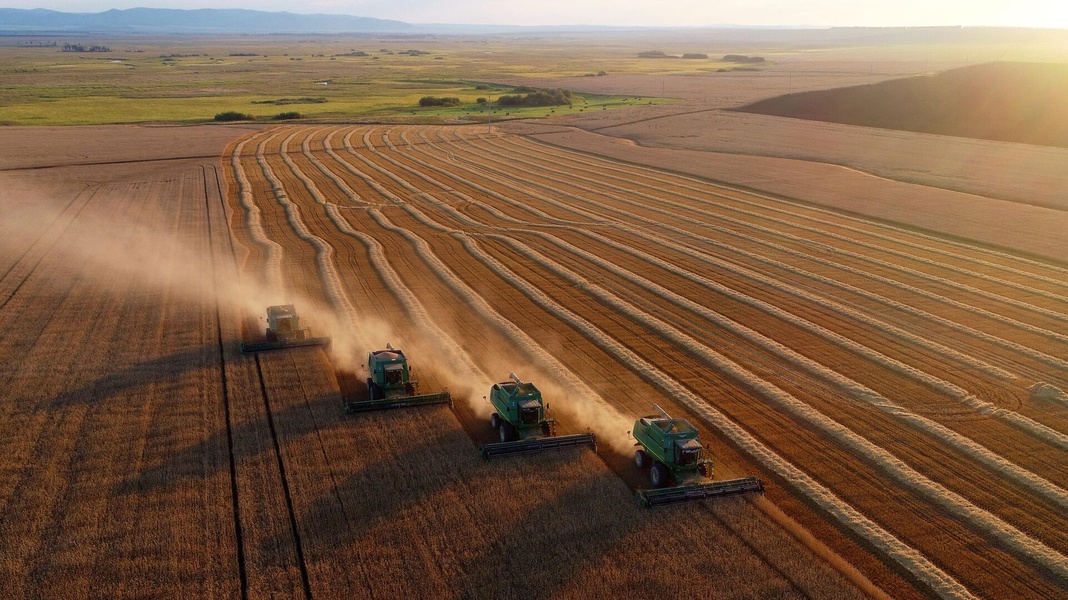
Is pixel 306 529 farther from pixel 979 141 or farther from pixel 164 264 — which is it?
pixel 979 141

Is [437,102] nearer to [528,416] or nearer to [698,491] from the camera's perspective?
[528,416]

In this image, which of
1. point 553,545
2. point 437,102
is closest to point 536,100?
point 437,102

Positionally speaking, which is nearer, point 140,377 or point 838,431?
point 838,431

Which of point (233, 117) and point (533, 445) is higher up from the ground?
point (233, 117)

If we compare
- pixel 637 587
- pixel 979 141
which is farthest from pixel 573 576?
pixel 979 141

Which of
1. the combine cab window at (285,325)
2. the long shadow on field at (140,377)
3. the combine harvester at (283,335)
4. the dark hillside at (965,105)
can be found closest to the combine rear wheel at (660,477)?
the combine harvester at (283,335)

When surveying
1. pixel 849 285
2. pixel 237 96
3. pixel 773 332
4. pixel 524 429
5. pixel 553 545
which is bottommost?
pixel 553 545

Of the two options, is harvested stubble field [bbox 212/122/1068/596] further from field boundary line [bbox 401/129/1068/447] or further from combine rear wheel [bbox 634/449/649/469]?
combine rear wheel [bbox 634/449/649/469]

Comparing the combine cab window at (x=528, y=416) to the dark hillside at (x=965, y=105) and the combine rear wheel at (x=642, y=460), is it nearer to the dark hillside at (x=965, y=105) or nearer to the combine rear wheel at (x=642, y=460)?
the combine rear wheel at (x=642, y=460)
